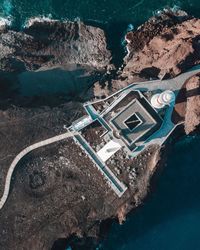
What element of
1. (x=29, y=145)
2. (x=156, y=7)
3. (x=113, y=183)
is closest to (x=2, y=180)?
(x=29, y=145)

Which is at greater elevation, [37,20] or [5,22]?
[5,22]

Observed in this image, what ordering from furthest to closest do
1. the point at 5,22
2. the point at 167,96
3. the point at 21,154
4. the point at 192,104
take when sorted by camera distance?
the point at 5,22 → the point at 21,154 → the point at 192,104 → the point at 167,96

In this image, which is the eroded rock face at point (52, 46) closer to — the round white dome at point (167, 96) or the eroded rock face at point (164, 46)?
the eroded rock face at point (164, 46)

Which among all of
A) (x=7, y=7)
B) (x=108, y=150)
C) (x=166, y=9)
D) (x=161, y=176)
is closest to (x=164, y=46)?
(x=166, y=9)

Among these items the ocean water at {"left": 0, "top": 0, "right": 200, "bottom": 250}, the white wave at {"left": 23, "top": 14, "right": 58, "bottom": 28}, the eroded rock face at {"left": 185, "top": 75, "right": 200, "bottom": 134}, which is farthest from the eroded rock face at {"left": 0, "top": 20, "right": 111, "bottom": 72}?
the eroded rock face at {"left": 185, "top": 75, "right": 200, "bottom": 134}

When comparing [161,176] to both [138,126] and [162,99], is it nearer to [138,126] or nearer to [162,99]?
[138,126]

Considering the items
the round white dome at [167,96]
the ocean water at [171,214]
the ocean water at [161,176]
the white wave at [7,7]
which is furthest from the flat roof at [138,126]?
the white wave at [7,7]
